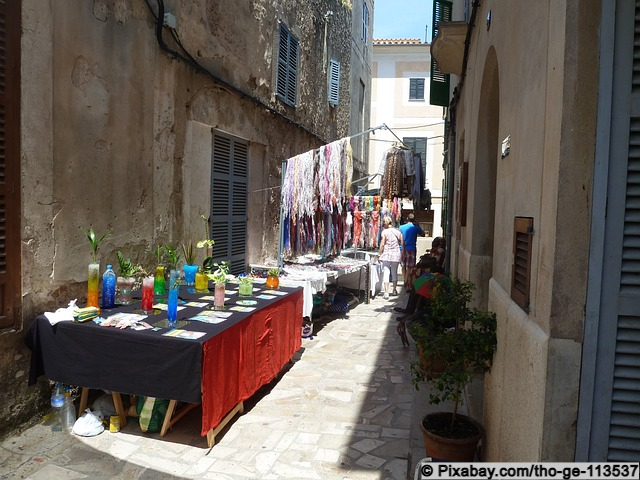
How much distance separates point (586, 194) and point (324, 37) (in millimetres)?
11139

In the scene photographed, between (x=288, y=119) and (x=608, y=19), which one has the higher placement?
(x=288, y=119)

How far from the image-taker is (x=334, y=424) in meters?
4.61

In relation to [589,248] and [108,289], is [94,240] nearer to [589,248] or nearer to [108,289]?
[108,289]

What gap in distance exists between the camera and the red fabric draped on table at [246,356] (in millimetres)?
3938

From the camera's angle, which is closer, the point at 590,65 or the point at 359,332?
the point at 590,65

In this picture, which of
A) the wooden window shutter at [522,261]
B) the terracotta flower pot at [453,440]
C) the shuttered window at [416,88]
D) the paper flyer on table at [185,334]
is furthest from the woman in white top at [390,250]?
the shuttered window at [416,88]

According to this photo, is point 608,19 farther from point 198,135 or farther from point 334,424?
point 198,135

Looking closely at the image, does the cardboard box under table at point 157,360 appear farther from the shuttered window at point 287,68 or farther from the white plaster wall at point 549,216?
the shuttered window at point 287,68

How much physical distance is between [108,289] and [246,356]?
1420mm

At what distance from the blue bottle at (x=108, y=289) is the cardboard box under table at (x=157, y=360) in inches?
3.7

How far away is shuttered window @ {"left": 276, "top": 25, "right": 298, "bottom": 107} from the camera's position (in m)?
9.22

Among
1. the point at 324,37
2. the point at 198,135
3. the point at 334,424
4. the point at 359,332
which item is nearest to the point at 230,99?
the point at 198,135

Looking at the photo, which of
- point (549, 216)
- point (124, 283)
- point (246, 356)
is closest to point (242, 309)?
point (246, 356)

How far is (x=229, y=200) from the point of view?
7.58 metres
